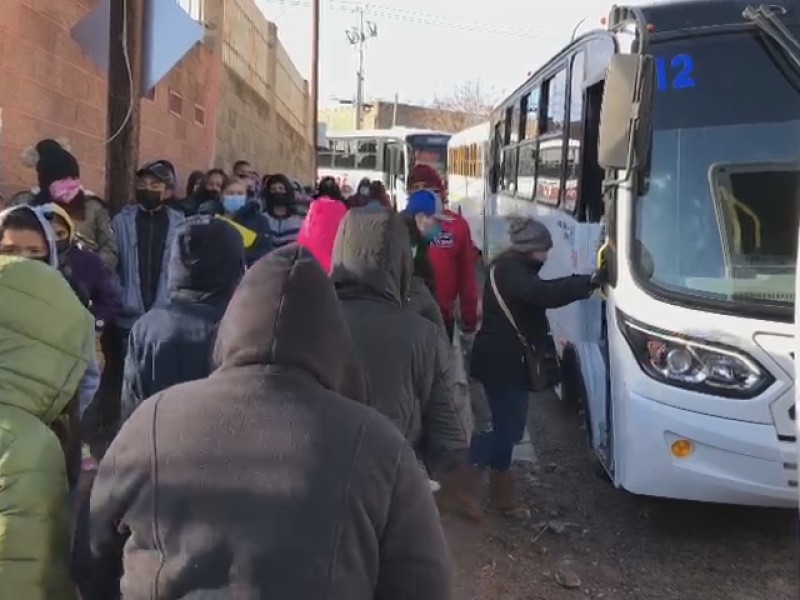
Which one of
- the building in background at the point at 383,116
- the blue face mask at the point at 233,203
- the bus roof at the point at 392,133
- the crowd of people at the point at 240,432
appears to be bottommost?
the crowd of people at the point at 240,432

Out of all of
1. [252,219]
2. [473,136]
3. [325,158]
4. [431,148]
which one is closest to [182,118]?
[252,219]

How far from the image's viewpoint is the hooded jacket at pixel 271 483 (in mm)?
1842

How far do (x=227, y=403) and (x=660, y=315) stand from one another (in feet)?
11.3

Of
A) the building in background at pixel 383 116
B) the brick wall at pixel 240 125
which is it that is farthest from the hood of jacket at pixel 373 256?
the building in background at pixel 383 116

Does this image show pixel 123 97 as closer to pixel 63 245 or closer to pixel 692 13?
pixel 63 245

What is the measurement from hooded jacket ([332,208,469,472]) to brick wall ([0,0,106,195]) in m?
4.45

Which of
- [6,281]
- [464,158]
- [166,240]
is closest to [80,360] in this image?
[6,281]

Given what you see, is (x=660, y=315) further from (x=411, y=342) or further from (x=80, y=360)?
(x=80, y=360)

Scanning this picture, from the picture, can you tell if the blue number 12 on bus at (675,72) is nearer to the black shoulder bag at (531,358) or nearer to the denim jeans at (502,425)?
the black shoulder bag at (531,358)

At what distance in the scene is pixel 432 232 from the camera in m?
6.81

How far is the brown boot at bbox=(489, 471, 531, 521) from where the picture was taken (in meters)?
5.94

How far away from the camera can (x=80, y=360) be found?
9.18ft

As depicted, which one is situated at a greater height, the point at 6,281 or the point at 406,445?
the point at 6,281

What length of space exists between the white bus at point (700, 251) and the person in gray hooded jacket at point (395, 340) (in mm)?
1602
